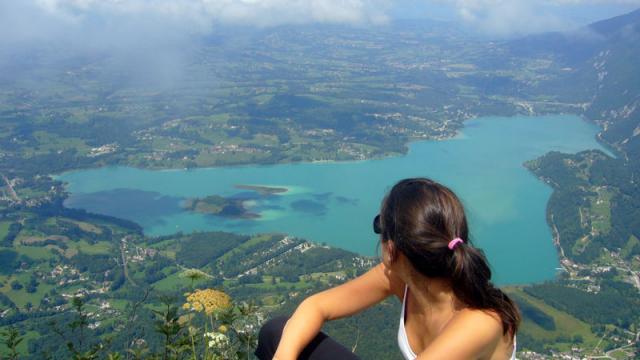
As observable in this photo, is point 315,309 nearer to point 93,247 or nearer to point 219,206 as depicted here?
point 93,247

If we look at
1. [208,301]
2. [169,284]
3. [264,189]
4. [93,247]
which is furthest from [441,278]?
[264,189]

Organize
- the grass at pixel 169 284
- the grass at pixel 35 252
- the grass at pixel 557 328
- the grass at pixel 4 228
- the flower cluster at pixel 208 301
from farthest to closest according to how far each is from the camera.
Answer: the grass at pixel 4 228
the grass at pixel 35 252
the grass at pixel 169 284
the grass at pixel 557 328
the flower cluster at pixel 208 301

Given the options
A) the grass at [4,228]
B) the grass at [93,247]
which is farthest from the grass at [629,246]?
the grass at [4,228]

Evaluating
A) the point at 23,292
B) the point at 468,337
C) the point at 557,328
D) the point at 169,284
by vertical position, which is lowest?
the point at 23,292

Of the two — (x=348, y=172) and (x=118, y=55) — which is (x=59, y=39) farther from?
(x=348, y=172)

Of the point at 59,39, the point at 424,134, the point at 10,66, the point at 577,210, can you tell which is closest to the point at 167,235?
the point at 577,210

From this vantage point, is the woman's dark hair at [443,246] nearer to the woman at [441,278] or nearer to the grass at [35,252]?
the woman at [441,278]
